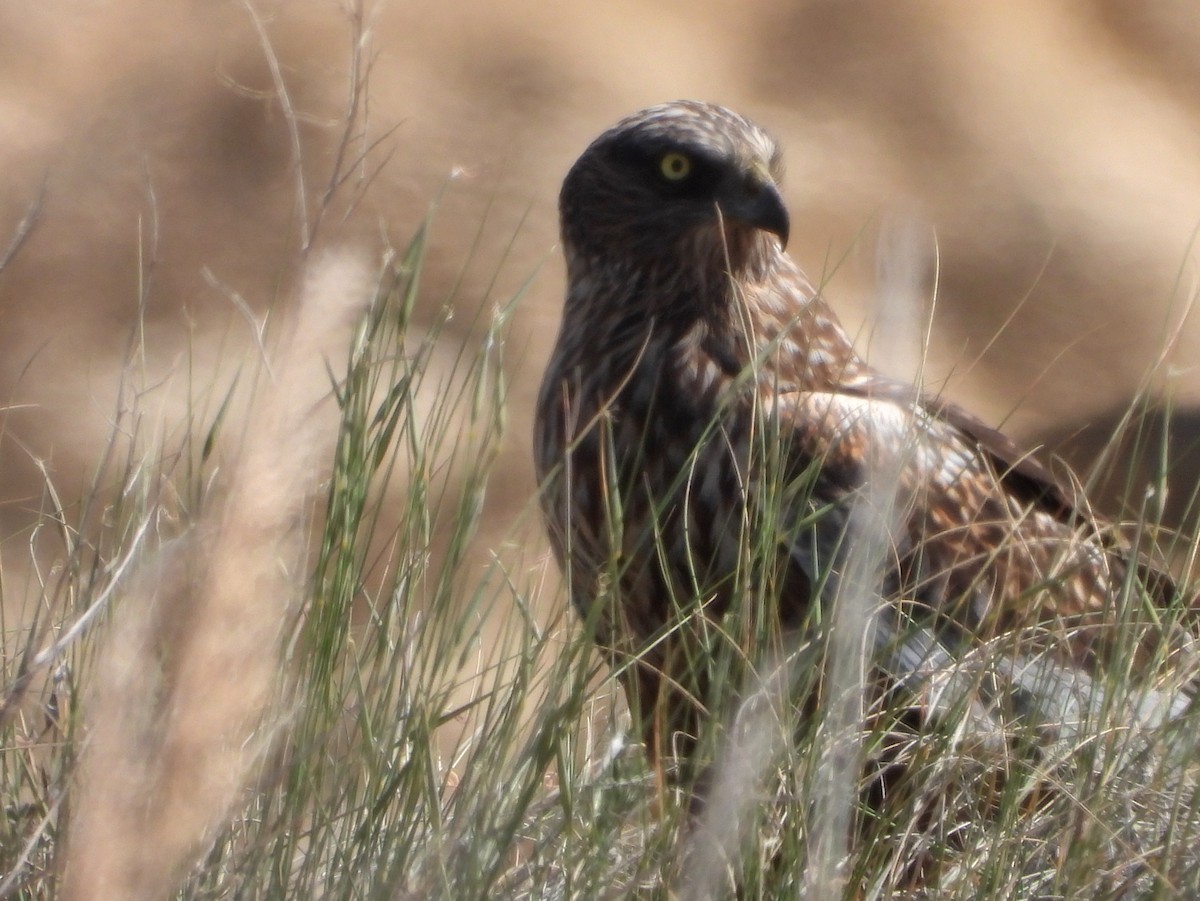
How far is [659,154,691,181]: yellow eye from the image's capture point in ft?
9.18

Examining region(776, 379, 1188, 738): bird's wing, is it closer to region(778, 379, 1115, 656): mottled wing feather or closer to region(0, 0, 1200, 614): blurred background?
region(778, 379, 1115, 656): mottled wing feather

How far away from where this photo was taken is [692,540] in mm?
2498

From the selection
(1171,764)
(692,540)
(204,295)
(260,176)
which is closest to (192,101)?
(260,176)

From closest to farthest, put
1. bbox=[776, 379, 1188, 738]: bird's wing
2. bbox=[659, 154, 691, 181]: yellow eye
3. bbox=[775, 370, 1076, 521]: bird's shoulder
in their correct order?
bbox=[776, 379, 1188, 738]: bird's wing → bbox=[775, 370, 1076, 521]: bird's shoulder → bbox=[659, 154, 691, 181]: yellow eye

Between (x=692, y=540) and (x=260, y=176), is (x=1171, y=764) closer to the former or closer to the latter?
(x=692, y=540)

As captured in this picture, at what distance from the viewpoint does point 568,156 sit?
18.5 ft

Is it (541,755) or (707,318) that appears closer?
(541,755)

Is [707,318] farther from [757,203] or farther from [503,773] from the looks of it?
[503,773]

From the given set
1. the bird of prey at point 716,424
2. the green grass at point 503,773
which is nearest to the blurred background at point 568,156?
the bird of prey at point 716,424

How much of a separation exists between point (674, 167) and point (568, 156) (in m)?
2.88

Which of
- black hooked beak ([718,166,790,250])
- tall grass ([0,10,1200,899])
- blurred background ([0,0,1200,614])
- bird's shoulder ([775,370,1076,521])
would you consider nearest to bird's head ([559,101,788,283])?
black hooked beak ([718,166,790,250])

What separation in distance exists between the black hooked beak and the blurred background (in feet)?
7.38

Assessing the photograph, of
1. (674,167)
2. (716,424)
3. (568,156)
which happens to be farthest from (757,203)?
(568,156)

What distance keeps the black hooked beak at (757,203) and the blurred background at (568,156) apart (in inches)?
88.6
